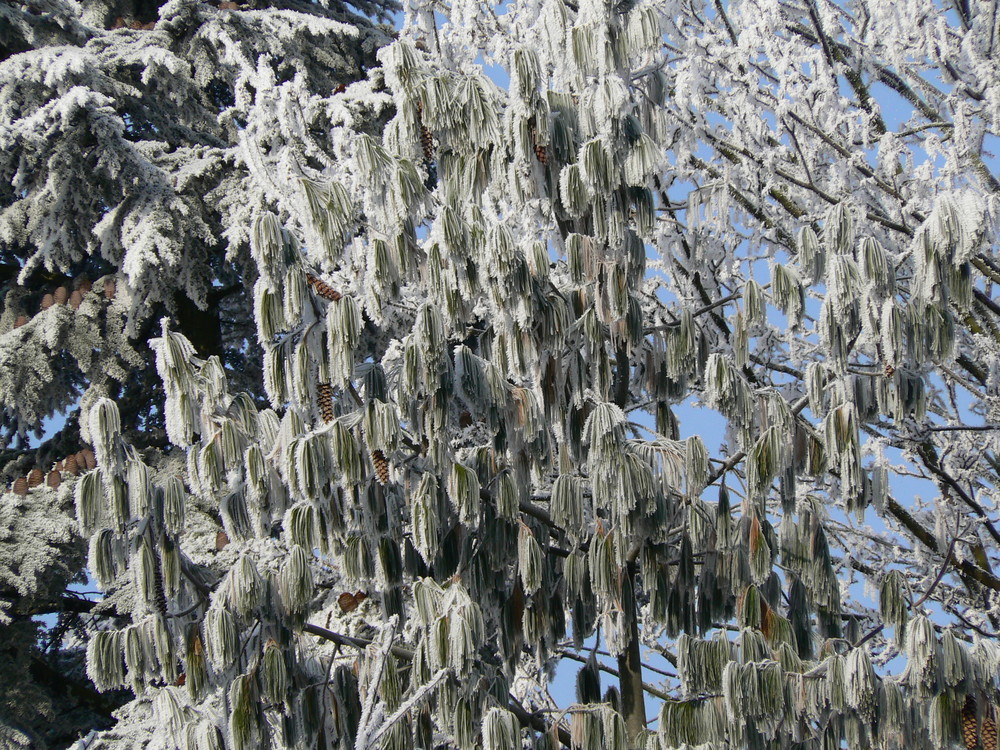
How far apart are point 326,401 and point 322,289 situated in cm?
40

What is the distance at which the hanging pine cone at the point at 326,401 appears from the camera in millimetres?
4008

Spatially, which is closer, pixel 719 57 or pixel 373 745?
pixel 373 745

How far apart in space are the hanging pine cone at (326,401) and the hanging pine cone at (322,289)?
31 cm

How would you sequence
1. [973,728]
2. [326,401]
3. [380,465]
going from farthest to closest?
[326,401], [380,465], [973,728]

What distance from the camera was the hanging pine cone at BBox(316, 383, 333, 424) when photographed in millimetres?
4008

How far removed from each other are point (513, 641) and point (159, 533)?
137 centimetres

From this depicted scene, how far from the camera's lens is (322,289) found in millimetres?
3975

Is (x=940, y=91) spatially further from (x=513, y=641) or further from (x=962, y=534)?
(x=513, y=641)

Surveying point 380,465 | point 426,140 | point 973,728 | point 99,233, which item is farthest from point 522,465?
point 99,233

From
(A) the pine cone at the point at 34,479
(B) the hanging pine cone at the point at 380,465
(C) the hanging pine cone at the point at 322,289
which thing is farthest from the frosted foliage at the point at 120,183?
(B) the hanging pine cone at the point at 380,465

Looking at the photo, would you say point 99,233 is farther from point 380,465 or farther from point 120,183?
point 380,465

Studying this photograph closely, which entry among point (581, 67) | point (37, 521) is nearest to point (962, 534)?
point (581, 67)

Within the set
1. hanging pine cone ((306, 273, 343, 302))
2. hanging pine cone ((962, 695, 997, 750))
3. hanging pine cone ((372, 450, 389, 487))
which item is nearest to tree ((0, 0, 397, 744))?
hanging pine cone ((306, 273, 343, 302))

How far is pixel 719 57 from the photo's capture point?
7230mm
